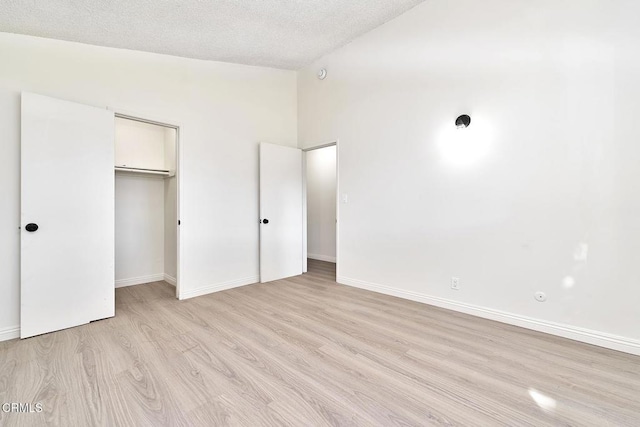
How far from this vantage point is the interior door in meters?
2.30

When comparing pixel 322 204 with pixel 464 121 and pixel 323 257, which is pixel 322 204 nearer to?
pixel 323 257

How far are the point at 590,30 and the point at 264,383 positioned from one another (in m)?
3.45

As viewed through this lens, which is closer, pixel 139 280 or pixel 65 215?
pixel 65 215

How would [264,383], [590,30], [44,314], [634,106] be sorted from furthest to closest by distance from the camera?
1. [44,314]
2. [590,30]
3. [634,106]
4. [264,383]

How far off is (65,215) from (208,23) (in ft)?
7.31

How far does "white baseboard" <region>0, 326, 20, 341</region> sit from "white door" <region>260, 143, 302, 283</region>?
2.35m

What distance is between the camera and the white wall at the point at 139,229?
387 cm

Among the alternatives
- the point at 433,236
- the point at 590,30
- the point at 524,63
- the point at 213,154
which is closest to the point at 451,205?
the point at 433,236

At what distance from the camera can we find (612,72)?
6.81 feet

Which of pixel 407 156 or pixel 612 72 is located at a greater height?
pixel 612 72

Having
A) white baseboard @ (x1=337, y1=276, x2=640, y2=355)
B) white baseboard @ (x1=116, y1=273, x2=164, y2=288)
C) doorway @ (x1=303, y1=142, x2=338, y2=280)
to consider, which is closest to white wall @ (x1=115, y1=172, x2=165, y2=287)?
white baseboard @ (x1=116, y1=273, x2=164, y2=288)

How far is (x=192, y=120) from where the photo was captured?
338 cm

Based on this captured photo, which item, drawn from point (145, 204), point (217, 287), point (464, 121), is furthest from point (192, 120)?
point (464, 121)

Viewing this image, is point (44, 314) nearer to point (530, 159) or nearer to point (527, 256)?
point (527, 256)
